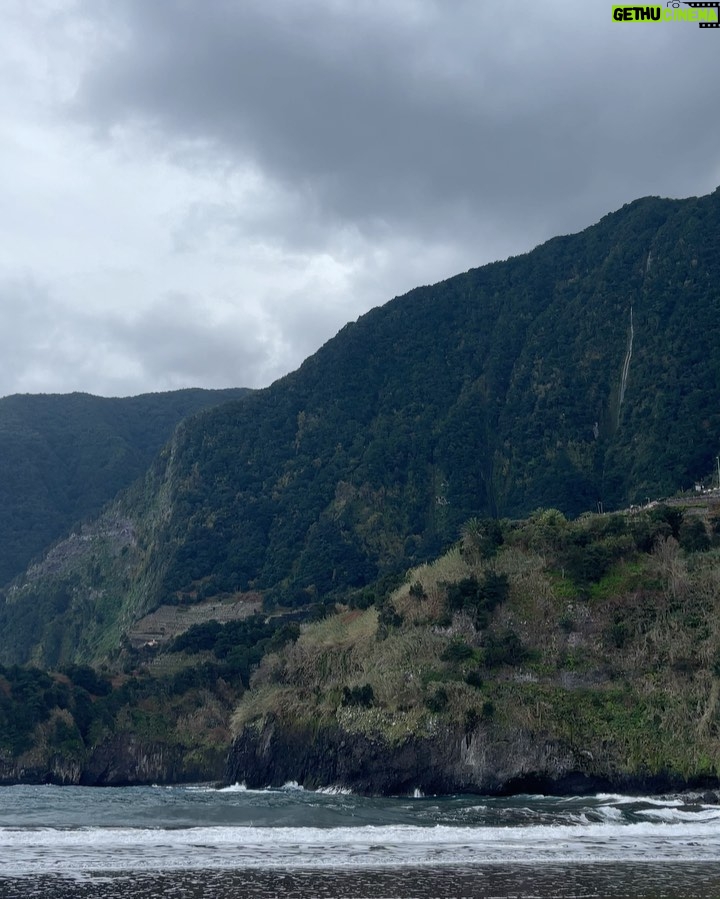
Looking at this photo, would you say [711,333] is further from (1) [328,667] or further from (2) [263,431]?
(1) [328,667]

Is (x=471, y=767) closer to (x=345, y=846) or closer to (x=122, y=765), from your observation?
(x=345, y=846)

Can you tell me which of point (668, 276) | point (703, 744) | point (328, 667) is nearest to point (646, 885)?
point (703, 744)

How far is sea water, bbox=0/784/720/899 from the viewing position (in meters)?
26.3

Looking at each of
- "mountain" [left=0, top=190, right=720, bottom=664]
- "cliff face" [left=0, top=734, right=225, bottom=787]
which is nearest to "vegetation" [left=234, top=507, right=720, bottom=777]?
"cliff face" [left=0, top=734, right=225, bottom=787]

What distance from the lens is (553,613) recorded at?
192 feet

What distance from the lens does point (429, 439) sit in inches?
6393

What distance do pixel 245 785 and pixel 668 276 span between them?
116m

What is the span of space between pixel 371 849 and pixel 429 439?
428 ft

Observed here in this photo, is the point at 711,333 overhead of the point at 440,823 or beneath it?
overhead

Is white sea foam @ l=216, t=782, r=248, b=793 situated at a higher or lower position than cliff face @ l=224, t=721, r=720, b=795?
lower

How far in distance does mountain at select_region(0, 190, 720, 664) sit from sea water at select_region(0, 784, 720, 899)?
8224 cm

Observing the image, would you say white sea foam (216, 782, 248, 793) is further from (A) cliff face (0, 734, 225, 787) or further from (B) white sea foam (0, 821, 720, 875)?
(B) white sea foam (0, 821, 720, 875)

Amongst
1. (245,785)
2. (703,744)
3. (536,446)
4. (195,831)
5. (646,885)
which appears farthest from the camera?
(536,446)

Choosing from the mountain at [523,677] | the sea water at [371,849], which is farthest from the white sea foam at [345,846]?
the mountain at [523,677]
